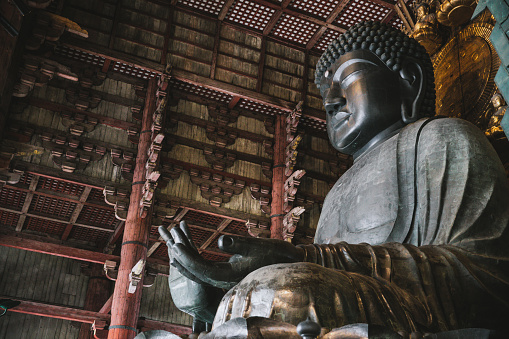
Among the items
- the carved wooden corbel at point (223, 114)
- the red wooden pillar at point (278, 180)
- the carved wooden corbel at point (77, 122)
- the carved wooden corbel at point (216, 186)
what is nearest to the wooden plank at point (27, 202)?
the carved wooden corbel at point (77, 122)

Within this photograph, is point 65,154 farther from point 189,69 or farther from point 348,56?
point 348,56

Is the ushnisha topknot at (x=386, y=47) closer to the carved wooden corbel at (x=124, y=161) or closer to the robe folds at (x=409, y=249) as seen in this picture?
the robe folds at (x=409, y=249)

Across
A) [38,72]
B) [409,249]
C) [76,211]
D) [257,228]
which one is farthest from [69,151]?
[409,249]

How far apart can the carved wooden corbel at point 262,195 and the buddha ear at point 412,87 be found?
5.16 metres

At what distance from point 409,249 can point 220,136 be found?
20.8 feet

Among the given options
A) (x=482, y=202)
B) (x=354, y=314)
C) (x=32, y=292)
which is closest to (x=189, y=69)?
(x=32, y=292)

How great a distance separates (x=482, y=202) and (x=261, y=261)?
953 millimetres

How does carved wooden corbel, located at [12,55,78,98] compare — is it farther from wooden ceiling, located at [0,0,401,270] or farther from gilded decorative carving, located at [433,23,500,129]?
gilded decorative carving, located at [433,23,500,129]

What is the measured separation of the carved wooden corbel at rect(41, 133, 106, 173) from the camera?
23.1ft

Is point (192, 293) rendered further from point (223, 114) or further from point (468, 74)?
point (223, 114)

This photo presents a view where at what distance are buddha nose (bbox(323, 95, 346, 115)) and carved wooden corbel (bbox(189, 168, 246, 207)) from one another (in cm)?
498

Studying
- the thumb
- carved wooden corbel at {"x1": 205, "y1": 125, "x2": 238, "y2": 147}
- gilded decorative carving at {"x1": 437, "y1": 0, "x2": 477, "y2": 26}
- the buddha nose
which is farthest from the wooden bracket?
the thumb

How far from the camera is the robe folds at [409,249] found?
58.8 inches

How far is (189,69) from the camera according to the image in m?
7.86
